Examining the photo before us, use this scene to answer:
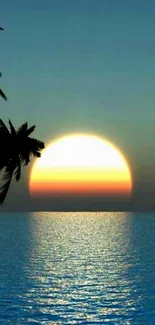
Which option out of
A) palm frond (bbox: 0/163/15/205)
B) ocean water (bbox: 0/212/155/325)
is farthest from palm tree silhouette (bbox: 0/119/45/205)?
ocean water (bbox: 0/212/155/325)

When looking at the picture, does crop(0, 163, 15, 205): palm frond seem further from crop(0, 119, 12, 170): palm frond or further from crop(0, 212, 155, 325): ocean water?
crop(0, 212, 155, 325): ocean water

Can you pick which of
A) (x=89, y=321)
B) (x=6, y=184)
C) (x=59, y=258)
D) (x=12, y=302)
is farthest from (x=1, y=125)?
(x=59, y=258)

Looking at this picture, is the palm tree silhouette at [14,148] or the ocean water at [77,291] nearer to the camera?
the palm tree silhouette at [14,148]

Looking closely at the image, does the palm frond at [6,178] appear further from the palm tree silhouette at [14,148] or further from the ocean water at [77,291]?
the ocean water at [77,291]

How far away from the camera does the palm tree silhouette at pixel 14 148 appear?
28.3 metres

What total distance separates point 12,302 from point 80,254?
312ft

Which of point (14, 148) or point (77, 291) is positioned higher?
point (77, 291)

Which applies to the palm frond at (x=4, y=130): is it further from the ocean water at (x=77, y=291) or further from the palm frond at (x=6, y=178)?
the ocean water at (x=77, y=291)

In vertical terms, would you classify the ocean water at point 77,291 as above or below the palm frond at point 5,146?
above

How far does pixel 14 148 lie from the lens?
28.4m

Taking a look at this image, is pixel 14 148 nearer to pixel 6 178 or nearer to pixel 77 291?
pixel 6 178

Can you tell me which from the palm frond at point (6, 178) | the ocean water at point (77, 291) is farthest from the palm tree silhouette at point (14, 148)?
the ocean water at point (77, 291)

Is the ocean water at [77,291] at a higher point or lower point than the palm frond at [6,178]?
higher

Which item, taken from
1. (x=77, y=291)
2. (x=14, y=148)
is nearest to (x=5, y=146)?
(x=14, y=148)
